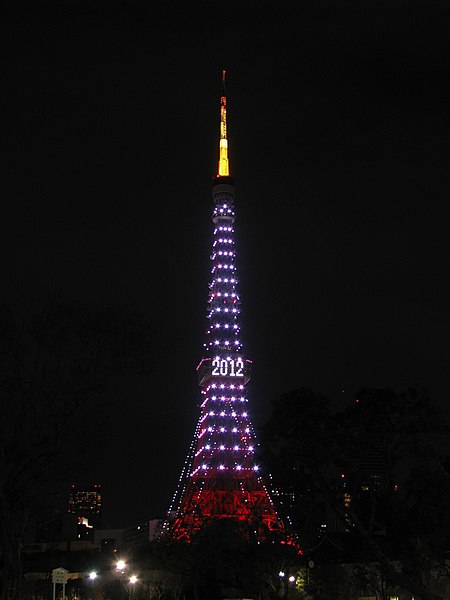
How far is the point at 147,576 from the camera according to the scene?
111 feet

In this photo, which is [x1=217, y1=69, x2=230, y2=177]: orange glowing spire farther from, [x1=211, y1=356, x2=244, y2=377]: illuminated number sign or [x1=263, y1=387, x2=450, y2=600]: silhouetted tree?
[x1=263, y1=387, x2=450, y2=600]: silhouetted tree

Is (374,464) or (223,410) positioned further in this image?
(223,410)

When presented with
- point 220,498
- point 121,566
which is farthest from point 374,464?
point 220,498

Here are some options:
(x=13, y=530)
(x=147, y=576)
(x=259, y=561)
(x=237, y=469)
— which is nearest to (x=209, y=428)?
(x=237, y=469)

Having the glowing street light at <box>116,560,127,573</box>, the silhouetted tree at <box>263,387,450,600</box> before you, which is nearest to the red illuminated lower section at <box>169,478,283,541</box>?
the glowing street light at <box>116,560,127,573</box>

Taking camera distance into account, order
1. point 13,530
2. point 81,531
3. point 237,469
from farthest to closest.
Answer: point 81,531 < point 237,469 < point 13,530

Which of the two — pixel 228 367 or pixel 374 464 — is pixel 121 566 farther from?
pixel 228 367

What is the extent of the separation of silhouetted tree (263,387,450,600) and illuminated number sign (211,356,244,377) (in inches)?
1502

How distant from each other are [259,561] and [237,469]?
1209 inches

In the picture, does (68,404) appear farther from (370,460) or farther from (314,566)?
(314,566)

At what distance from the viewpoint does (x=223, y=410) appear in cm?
6384

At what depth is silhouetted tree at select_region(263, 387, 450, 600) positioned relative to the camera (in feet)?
78.2

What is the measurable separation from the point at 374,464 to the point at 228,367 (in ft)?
133

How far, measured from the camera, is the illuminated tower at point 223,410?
56281 millimetres
